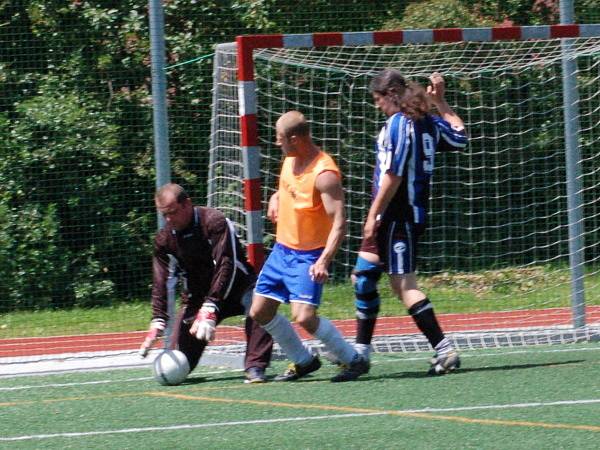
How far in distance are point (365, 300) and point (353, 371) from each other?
53 centimetres

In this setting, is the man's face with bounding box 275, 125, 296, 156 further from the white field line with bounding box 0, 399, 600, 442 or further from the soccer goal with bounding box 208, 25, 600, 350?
the soccer goal with bounding box 208, 25, 600, 350

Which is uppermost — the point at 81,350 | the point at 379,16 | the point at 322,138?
the point at 379,16

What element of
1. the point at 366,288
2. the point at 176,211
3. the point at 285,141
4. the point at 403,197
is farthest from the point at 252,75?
the point at 366,288

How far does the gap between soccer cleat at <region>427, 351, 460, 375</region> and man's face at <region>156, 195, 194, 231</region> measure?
187cm

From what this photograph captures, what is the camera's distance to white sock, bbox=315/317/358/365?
8438 mm

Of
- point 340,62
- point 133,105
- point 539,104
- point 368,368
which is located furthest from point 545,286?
point 133,105

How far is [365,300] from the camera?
8.79 metres

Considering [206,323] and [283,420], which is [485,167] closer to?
[206,323]

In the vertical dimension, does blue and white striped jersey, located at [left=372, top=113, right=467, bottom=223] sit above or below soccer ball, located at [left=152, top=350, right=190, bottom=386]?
above

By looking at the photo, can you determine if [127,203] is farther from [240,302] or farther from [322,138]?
[240,302]

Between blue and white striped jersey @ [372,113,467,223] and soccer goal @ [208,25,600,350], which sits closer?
blue and white striped jersey @ [372,113,467,223]

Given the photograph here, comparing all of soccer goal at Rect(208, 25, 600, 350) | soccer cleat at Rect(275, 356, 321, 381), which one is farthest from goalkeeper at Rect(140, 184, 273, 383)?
soccer goal at Rect(208, 25, 600, 350)

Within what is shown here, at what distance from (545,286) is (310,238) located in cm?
458

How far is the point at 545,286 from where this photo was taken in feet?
40.4
